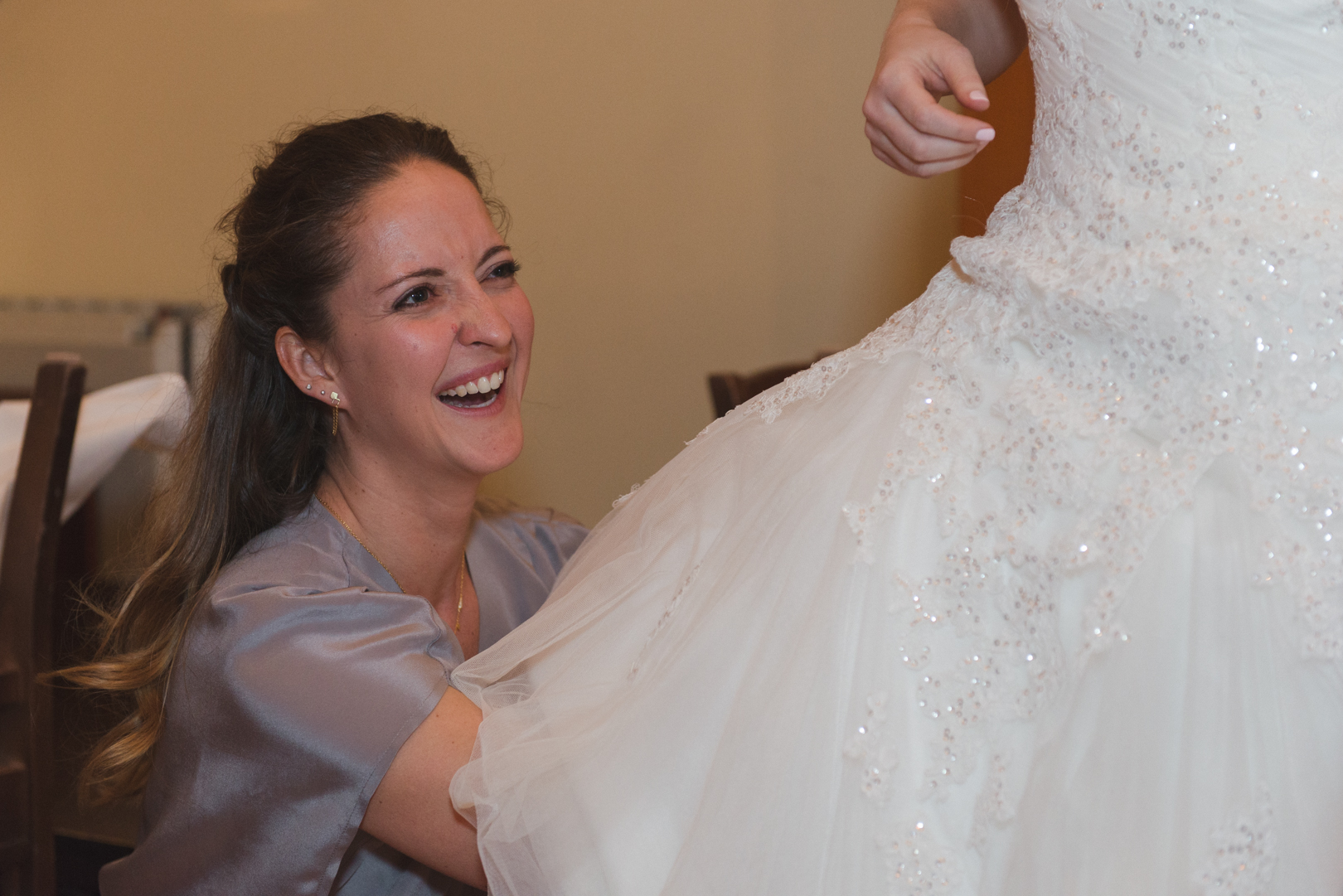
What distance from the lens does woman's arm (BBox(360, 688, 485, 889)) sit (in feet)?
2.93

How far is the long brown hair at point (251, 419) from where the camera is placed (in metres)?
1.21

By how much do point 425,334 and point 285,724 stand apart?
0.41m

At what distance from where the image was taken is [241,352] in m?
1.29

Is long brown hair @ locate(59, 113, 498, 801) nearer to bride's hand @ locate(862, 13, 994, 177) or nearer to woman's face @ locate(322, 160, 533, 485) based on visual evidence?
woman's face @ locate(322, 160, 533, 485)

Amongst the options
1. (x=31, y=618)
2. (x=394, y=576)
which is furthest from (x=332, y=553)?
(x=31, y=618)

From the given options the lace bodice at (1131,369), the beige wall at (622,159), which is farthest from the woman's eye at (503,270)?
the beige wall at (622,159)

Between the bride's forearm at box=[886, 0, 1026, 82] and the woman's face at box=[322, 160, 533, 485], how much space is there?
523 millimetres

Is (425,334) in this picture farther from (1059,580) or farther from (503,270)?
(1059,580)

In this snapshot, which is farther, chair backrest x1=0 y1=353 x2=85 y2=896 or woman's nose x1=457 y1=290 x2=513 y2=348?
chair backrest x1=0 y1=353 x2=85 y2=896

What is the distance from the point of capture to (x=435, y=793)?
2.95ft

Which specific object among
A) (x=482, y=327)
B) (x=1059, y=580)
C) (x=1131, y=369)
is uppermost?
(x=1131, y=369)

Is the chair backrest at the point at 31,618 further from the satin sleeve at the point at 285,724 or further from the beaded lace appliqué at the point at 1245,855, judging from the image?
the beaded lace appliqué at the point at 1245,855

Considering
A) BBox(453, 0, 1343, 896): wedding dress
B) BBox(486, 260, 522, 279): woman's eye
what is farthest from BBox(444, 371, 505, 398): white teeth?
BBox(453, 0, 1343, 896): wedding dress

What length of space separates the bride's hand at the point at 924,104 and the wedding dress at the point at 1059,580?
0.06m
